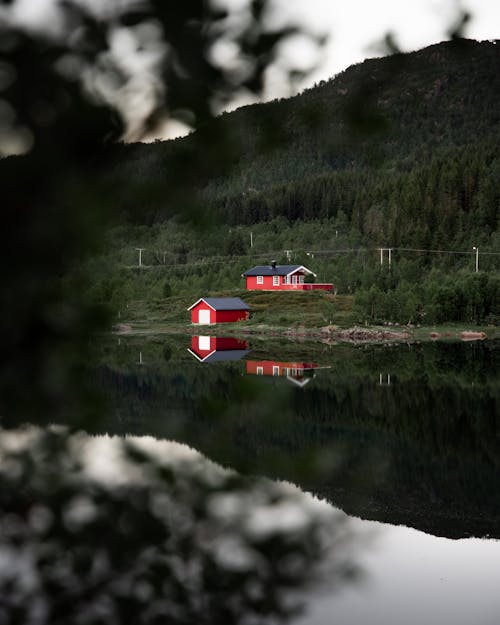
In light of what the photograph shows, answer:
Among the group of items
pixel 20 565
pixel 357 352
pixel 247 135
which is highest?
pixel 247 135

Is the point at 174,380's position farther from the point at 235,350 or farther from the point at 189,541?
the point at 189,541

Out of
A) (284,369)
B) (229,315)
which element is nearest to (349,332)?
(229,315)

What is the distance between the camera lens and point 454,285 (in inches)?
2542

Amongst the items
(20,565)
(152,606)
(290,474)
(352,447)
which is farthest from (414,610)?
(352,447)

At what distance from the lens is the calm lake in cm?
386

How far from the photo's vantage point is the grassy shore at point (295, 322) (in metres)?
59.1

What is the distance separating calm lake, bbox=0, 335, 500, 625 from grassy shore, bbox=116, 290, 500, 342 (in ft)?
121

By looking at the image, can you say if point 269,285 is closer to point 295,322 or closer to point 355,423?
point 295,322

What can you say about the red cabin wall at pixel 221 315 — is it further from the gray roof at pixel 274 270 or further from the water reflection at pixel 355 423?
the water reflection at pixel 355 423

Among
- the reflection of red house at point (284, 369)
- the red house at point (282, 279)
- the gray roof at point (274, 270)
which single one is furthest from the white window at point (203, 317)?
the reflection of red house at point (284, 369)

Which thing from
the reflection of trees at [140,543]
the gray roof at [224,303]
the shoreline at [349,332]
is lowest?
the shoreline at [349,332]

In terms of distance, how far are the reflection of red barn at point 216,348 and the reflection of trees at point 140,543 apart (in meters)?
34.9

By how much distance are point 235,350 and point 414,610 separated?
38988 millimetres

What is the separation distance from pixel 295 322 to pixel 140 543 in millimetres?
62207
